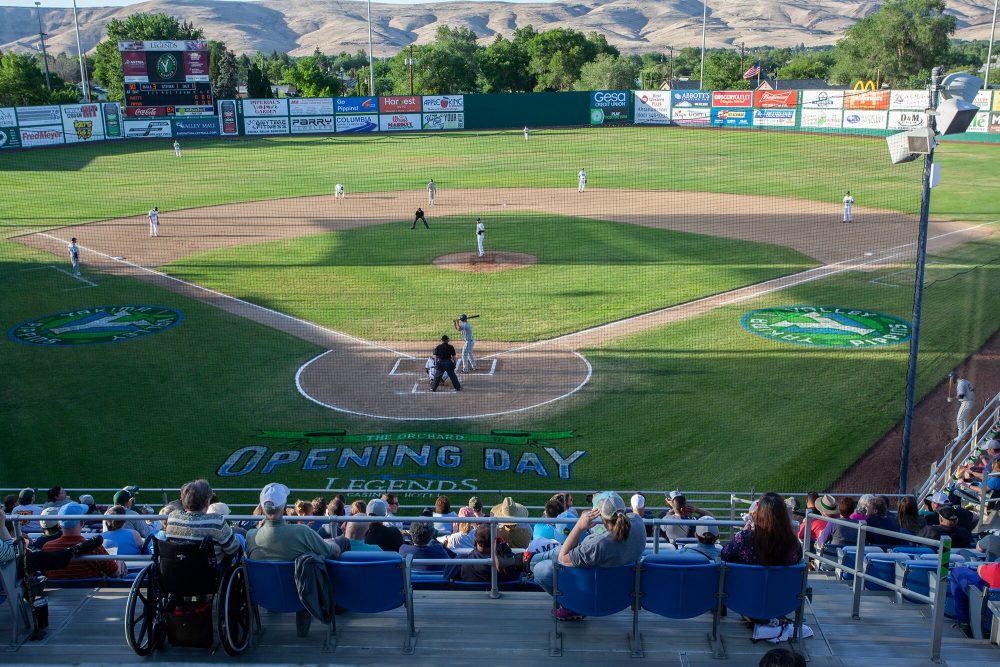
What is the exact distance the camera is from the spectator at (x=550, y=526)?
25.7 ft

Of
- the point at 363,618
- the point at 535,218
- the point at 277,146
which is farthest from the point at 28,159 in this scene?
the point at 363,618

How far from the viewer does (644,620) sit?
599 cm

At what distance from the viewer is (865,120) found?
54250 mm

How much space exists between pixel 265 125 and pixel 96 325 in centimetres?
4467

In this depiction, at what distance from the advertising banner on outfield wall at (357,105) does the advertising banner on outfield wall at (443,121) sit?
12.9 ft

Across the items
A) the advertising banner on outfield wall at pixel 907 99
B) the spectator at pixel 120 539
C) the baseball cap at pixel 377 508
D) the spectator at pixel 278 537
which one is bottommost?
the spectator at pixel 120 539

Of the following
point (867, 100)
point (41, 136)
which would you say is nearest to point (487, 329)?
point (867, 100)

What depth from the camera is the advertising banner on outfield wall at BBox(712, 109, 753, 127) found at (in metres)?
62.0

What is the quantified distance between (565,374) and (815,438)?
4899 millimetres

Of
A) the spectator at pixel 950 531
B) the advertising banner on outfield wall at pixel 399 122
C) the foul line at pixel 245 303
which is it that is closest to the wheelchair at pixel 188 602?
the spectator at pixel 950 531

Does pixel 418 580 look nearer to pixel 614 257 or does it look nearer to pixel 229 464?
pixel 229 464

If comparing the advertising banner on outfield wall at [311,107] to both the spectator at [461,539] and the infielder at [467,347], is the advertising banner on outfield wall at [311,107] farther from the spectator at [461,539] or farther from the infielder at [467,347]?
the spectator at [461,539]

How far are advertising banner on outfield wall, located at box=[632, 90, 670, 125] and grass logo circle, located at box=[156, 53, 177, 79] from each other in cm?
3172

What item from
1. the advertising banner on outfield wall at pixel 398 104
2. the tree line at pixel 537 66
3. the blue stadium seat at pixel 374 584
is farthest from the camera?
the tree line at pixel 537 66
